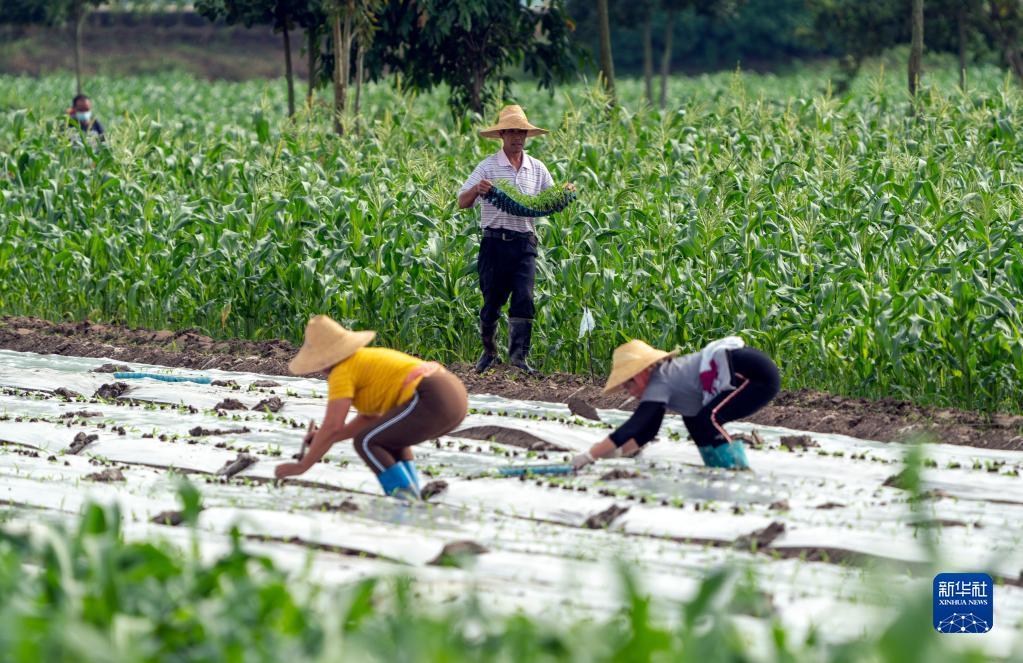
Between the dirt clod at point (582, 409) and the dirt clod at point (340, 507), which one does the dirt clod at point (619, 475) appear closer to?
the dirt clod at point (340, 507)

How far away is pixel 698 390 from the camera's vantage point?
725 centimetres

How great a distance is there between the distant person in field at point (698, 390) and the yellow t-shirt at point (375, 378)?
0.94m

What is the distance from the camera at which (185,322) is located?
1211 centimetres

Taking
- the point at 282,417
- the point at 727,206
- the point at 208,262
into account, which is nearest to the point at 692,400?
the point at 282,417

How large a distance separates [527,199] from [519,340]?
1.03 m

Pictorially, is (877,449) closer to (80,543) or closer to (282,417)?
(282,417)

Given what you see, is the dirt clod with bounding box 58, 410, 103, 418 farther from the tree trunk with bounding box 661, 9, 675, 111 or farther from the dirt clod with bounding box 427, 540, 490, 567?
the tree trunk with bounding box 661, 9, 675, 111

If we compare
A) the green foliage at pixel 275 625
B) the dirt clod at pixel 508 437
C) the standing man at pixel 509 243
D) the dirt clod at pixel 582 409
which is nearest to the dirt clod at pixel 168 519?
the green foliage at pixel 275 625

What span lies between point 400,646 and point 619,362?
3807mm

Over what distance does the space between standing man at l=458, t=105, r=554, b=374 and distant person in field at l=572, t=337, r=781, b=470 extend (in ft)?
9.37

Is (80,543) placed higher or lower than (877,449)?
higher

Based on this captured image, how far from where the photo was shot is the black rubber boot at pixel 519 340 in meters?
10.2

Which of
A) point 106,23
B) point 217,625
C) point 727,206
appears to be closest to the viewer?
point 217,625

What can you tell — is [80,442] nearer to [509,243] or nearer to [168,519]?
[168,519]
